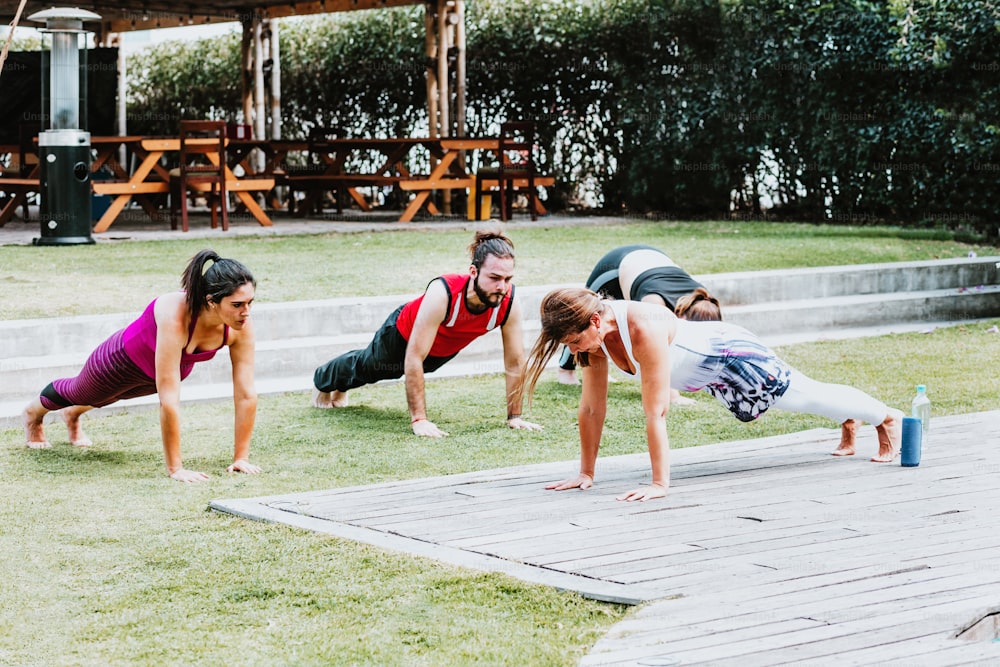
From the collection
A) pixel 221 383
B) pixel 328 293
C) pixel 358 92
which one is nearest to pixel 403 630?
pixel 221 383

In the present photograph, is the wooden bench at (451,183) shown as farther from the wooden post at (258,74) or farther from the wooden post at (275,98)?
the wooden post at (258,74)

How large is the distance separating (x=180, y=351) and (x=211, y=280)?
36 centimetres

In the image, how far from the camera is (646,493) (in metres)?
4.67

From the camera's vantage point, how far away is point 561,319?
442 centimetres

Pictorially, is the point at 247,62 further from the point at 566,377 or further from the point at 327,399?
the point at 327,399

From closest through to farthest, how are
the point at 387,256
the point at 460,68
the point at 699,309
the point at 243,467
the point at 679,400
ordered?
the point at 243,467
the point at 699,309
the point at 679,400
the point at 387,256
the point at 460,68

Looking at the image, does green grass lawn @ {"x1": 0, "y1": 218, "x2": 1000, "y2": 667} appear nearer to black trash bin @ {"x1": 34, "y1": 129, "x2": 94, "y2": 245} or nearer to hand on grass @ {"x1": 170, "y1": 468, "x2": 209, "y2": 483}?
hand on grass @ {"x1": 170, "y1": 468, "x2": 209, "y2": 483}

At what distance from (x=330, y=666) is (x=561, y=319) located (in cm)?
156

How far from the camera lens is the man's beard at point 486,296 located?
6.20 meters

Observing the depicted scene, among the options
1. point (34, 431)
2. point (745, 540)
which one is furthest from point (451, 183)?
point (745, 540)

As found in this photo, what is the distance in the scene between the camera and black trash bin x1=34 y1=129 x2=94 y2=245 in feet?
35.6

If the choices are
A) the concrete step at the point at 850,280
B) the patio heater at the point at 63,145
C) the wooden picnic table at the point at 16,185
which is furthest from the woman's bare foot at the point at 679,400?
the wooden picnic table at the point at 16,185

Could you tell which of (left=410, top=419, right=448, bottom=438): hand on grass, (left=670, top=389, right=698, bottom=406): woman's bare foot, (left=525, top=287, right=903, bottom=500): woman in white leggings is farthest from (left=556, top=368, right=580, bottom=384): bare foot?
(left=525, top=287, right=903, bottom=500): woman in white leggings

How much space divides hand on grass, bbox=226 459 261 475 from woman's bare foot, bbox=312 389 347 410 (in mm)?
1452
